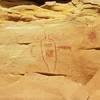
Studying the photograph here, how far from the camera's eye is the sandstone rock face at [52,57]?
398cm

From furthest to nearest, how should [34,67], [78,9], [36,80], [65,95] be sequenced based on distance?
1. [78,9]
2. [34,67]
3. [36,80]
4. [65,95]

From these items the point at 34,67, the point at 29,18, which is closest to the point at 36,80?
the point at 34,67

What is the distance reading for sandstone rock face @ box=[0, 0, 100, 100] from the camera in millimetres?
3982

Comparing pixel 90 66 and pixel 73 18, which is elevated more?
pixel 73 18

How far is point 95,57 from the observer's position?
4461 mm

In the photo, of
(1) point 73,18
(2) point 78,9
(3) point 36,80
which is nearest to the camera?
A: (3) point 36,80

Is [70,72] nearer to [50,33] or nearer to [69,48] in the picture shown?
[69,48]

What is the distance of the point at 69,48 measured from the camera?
15.4 ft

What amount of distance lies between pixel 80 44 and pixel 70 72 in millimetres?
512

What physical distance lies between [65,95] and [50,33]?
1414 millimetres

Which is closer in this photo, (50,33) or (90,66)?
(90,66)

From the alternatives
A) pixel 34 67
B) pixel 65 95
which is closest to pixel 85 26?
pixel 34 67

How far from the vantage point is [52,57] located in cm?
464

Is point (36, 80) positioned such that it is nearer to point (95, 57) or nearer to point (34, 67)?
point (34, 67)
